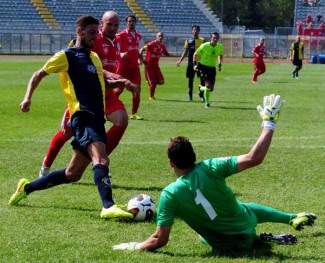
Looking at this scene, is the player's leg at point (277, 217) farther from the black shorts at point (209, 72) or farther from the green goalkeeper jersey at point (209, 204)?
the black shorts at point (209, 72)

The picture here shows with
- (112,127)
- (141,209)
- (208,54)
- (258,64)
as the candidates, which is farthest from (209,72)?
(141,209)

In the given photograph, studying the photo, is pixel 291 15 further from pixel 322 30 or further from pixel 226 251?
pixel 226 251

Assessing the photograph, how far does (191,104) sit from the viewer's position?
20.9 metres

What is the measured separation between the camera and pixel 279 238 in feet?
20.0

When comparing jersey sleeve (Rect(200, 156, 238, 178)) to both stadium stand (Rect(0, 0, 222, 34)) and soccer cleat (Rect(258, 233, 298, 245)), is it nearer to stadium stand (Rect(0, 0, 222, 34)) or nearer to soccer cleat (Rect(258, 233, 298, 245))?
soccer cleat (Rect(258, 233, 298, 245))

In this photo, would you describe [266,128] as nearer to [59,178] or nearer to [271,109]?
[271,109]

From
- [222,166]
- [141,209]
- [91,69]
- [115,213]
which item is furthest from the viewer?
[91,69]

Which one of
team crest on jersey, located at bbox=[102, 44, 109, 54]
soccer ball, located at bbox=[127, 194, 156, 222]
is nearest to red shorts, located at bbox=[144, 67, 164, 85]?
team crest on jersey, located at bbox=[102, 44, 109, 54]

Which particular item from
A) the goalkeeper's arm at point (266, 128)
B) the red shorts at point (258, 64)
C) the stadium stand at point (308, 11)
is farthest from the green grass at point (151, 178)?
the stadium stand at point (308, 11)

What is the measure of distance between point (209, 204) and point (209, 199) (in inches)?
1.8

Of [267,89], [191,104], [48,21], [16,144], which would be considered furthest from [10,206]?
[48,21]

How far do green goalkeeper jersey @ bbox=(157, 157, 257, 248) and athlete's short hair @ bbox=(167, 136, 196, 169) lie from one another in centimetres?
10

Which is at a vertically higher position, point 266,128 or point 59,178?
point 266,128

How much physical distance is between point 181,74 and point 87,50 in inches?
1161
